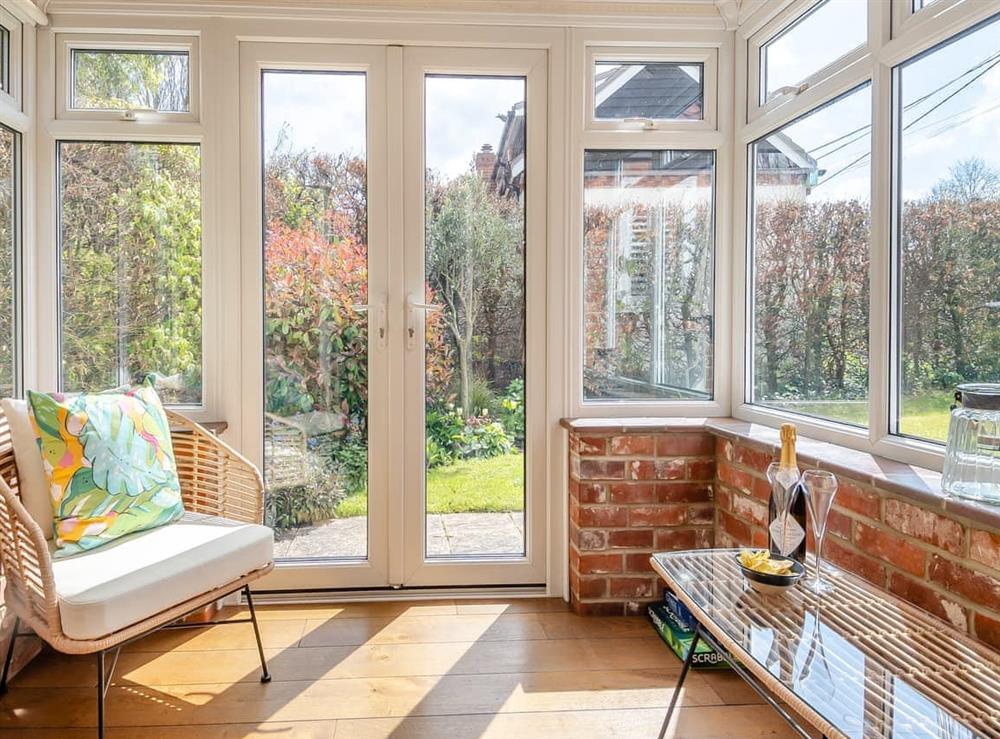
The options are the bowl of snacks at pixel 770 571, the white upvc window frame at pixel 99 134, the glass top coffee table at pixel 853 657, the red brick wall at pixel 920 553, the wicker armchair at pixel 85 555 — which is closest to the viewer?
the glass top coffee table at pixel 853 657

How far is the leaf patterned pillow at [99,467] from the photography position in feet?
6.12

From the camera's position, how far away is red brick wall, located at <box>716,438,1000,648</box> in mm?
1375

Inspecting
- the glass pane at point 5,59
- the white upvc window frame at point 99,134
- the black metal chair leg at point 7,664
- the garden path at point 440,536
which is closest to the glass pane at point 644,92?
the white upvc window frame at point 99,134

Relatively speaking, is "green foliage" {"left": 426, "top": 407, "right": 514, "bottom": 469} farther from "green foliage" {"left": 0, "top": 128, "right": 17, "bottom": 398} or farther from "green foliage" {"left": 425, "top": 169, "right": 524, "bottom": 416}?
"green foliage" {"left": 0, "top": 128, "right": 17, "bottom": 398}

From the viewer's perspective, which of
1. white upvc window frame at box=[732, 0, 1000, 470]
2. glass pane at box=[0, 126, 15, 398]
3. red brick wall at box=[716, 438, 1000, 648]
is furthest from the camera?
glass pane at box=[0, 126, 15, 398]

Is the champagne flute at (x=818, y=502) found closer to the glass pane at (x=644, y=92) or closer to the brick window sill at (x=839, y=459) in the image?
the brick window sill at (x=839, y=459)

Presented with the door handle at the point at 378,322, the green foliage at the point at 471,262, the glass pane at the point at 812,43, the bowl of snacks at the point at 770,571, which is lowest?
the bowl of snacks at the point at 770,571

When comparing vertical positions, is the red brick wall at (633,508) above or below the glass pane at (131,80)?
below

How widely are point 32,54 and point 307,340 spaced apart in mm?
1457

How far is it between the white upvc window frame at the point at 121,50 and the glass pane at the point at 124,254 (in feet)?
0.36

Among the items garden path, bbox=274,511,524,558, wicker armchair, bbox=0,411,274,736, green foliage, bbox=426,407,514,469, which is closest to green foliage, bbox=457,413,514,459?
green foliage, bbox=426,407,514,469

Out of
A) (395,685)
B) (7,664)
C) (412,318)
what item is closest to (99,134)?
(412,318)

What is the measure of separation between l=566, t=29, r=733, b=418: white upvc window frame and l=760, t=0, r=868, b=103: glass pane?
0.20 meters

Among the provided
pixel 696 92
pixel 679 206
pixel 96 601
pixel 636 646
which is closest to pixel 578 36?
pixel 696 92
